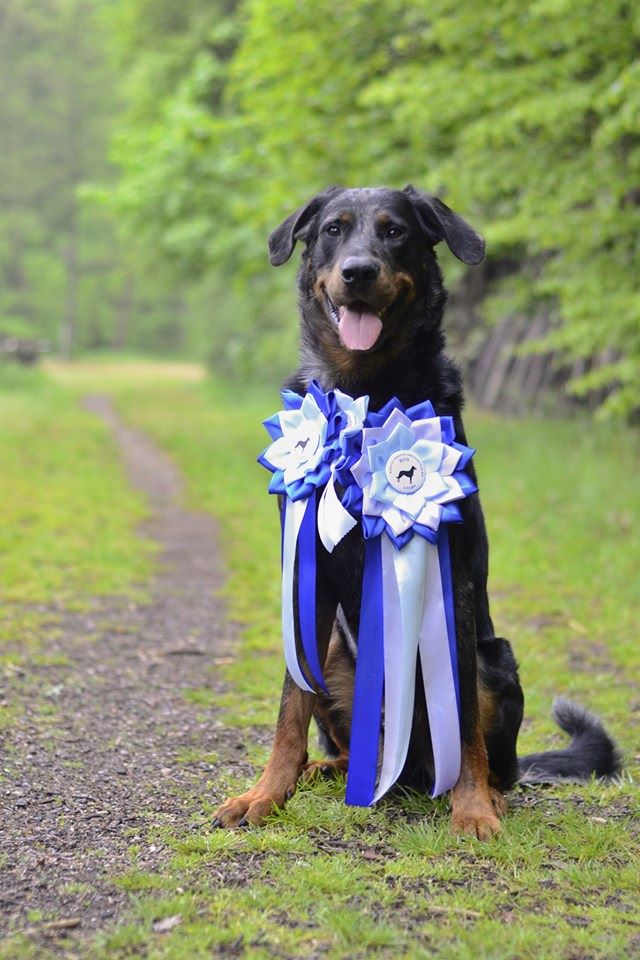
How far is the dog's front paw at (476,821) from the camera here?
310cm

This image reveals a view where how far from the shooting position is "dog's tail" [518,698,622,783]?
146 inches

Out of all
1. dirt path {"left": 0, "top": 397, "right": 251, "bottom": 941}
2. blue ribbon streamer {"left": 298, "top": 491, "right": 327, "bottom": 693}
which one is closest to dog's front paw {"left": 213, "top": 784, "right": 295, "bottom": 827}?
dirt path {"left": 0, "top": 397, "right": 251, "bottom": 941}

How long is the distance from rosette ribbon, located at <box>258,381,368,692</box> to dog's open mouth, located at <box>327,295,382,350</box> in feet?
0.56

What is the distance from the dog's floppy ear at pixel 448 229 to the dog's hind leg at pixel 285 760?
48.5 inches

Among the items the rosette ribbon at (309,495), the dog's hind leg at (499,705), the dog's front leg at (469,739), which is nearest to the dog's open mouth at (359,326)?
the rosette ribbon at (309,495)

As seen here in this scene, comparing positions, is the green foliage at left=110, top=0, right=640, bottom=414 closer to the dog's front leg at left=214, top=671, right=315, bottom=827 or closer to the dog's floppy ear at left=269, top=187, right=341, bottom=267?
the dog's floppy ear at left=269, top=187, right=341, bottom=267

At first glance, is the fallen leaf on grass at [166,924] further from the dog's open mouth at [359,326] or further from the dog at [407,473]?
the dog's open mouth at [359,326]

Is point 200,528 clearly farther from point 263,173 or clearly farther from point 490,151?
point 263,173

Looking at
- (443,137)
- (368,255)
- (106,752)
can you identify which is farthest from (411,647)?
(443,137)

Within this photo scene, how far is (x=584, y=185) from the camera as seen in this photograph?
7.73 metres

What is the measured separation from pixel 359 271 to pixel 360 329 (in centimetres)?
18

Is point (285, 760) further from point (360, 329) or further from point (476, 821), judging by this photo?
point (360, 329)

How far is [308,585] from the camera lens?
3299mm

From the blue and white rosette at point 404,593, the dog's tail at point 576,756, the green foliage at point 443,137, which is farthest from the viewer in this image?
the green foliage at point 443,137
